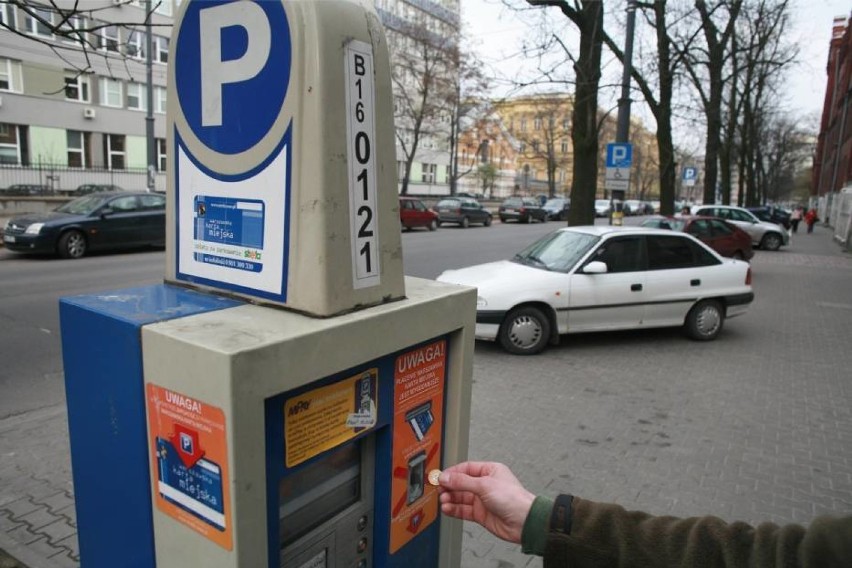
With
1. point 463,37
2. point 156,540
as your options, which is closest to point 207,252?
point 156,540

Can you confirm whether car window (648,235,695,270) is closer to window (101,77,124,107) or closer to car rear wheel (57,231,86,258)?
car rear wheel (57,231,86,258)

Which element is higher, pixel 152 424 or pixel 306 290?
pixel 306 290

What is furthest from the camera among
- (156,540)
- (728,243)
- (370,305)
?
(728,243)

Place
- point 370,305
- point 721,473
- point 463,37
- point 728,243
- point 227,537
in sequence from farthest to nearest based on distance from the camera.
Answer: point 463,37 → point 728,243 → point 721,473 → point 370,305 → point 227,537

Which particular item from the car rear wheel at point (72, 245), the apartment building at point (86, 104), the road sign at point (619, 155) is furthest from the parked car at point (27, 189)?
the road sign at point (619, 155)

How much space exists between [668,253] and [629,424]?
3567 millimetres

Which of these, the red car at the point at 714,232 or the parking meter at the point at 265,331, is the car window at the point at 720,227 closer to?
the red car at the point at 714,232

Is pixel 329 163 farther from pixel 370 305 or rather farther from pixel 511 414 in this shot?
pixel 511 414

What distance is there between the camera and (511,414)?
5.43 meters

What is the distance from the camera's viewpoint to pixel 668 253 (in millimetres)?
8086

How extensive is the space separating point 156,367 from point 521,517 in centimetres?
97

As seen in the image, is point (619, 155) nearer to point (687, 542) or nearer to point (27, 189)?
point (687, 542)

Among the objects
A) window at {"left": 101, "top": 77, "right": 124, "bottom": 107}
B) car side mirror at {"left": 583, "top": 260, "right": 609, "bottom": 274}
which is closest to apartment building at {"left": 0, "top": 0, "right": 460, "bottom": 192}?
window at {"left": 101, "top": 77, "right": 124, "bottom": 107}

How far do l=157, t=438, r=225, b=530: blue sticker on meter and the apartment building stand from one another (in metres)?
30.6
